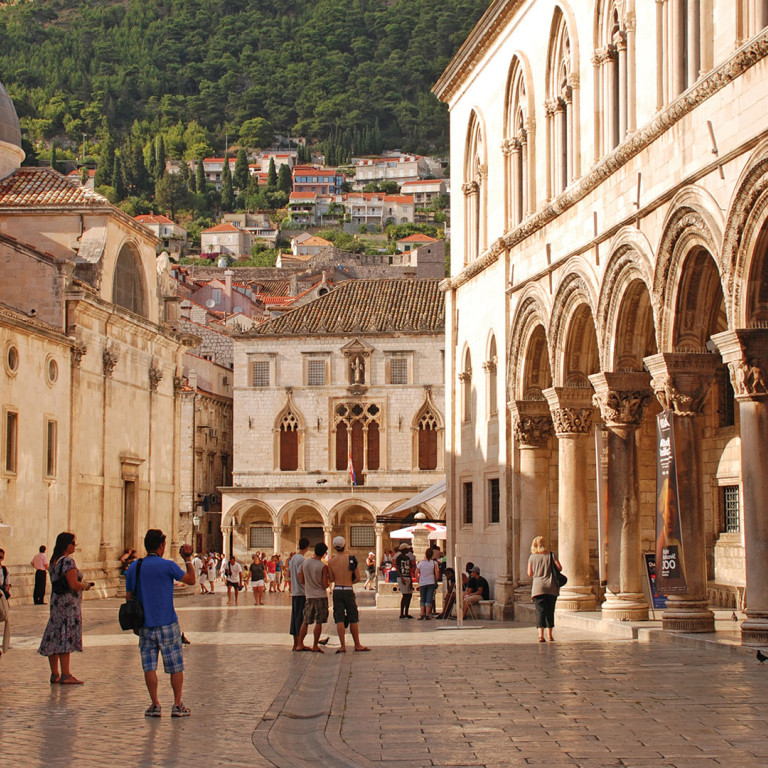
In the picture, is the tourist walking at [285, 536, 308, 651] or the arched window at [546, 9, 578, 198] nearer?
the tourist walking at [285, 536, 308, 651]

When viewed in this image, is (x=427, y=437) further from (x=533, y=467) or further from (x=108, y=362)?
(x=533, y=467)

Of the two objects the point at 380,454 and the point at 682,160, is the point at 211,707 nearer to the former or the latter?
the point at 682,160

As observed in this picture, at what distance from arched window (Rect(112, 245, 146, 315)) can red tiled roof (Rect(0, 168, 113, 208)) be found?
6.58ft

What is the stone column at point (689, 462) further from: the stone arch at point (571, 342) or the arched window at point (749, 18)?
the stone arch at point (571, 342)

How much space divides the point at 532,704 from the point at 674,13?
33.4ft

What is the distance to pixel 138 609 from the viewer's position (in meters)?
12.3

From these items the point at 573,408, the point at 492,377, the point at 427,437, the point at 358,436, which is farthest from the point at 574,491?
the point at 358,436

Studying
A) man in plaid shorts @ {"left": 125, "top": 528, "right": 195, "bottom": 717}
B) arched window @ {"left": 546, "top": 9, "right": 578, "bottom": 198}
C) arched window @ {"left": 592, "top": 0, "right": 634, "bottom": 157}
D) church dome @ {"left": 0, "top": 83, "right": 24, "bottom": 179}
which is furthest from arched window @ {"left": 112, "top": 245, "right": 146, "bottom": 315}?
man in plaid shorts @ {"left": 125, "top": 528, "right": 195, "bottom": 717}

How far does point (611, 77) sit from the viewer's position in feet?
71.5

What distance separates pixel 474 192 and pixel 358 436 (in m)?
35.3

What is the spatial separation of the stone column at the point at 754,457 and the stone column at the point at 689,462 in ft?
6.11

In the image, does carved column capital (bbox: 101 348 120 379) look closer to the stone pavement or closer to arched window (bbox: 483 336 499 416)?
arched window (bbox: 483 336 499 416)

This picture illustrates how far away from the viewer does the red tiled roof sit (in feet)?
146

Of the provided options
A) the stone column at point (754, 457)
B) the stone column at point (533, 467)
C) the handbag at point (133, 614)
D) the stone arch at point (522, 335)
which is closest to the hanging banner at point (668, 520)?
the stone column at point (754, 457)
